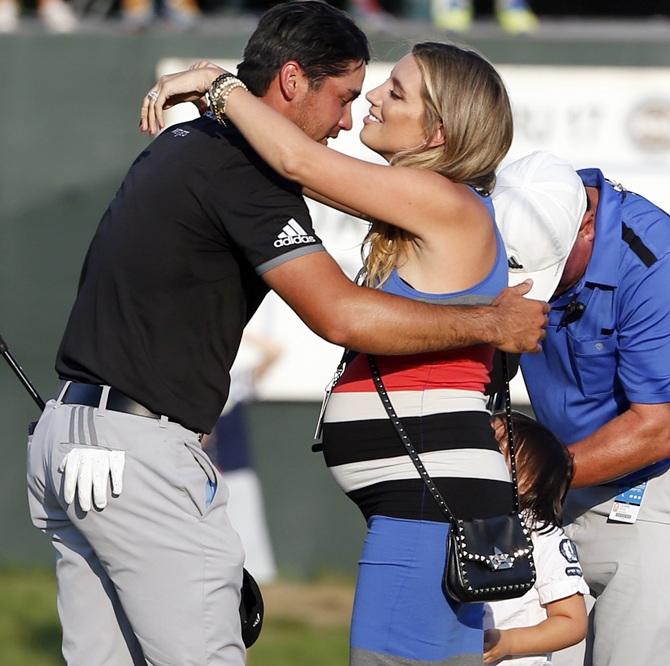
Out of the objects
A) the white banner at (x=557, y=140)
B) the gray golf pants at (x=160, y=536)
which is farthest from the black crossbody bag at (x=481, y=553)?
the white banner at (x=557, y=140)

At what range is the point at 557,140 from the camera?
6082 millimetres

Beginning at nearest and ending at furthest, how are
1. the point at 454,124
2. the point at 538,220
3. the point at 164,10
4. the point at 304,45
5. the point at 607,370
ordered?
the point at 454,124 < the point at 304,45 < the point at 538,220 < the point at 607,370 < the point at 164,10

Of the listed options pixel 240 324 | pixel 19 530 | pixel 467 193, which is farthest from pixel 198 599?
pixel 19 530

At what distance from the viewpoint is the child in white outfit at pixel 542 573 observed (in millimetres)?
3338

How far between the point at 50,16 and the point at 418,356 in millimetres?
5075

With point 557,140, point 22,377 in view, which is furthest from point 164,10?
point 22,377

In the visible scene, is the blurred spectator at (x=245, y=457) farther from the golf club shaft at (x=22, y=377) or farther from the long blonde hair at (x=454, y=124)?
the long blonde hair at (x=454, y=124)

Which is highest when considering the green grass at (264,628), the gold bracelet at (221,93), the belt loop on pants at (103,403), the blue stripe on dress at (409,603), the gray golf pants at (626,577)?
the gold bracelet at (221,93)

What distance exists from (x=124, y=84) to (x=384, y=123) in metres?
3.40

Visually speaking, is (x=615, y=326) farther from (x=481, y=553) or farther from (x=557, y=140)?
(x=557, y=140)

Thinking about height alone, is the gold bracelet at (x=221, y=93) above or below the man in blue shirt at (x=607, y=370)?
above

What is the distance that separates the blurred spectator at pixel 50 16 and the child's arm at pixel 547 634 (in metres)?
4.19

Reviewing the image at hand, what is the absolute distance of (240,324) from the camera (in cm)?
319

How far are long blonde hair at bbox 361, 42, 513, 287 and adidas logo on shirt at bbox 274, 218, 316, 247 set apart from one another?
0.19 m
